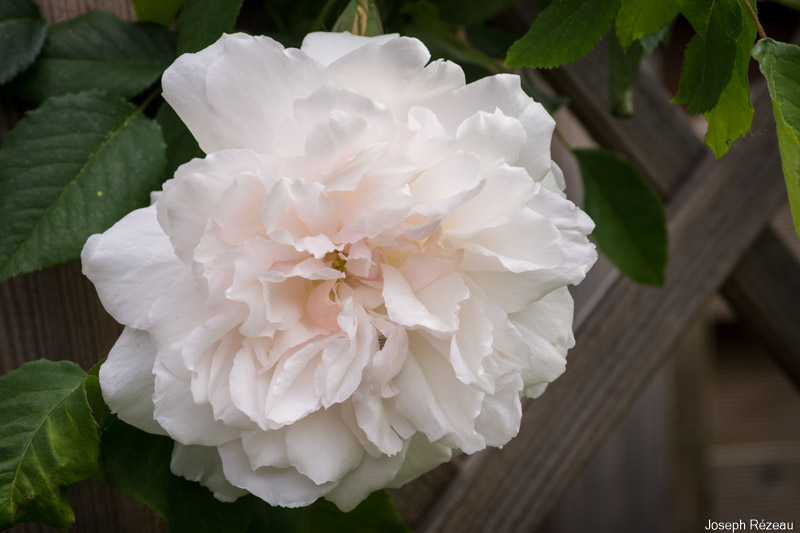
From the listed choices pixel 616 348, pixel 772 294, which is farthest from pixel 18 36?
pixel 772 294

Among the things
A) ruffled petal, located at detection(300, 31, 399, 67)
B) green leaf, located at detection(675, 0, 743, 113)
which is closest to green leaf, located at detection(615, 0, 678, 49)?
green leaf, located at detection(675, 0, 743, 113)

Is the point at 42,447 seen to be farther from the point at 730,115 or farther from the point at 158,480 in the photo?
the point at 730,115

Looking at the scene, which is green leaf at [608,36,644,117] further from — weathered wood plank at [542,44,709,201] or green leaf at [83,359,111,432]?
green leaf at [83,359,111,432]

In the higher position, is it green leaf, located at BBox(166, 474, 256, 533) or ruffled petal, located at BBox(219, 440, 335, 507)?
ruffled petal, located at BBox(219, 440, 335, 507)

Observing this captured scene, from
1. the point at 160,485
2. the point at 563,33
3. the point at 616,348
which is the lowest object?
the point at 616,348

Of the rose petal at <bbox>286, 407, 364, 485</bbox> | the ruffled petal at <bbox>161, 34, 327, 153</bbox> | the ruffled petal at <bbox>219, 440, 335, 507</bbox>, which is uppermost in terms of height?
the ruffled petal at <bbox>161, 34, 327, 153</bbox>

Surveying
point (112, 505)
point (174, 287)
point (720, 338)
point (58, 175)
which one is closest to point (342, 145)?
point (174, 287)

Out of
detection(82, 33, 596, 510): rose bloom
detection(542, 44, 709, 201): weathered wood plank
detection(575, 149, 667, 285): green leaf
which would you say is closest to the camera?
detection(82, 33, 596, 510): rose bloom
